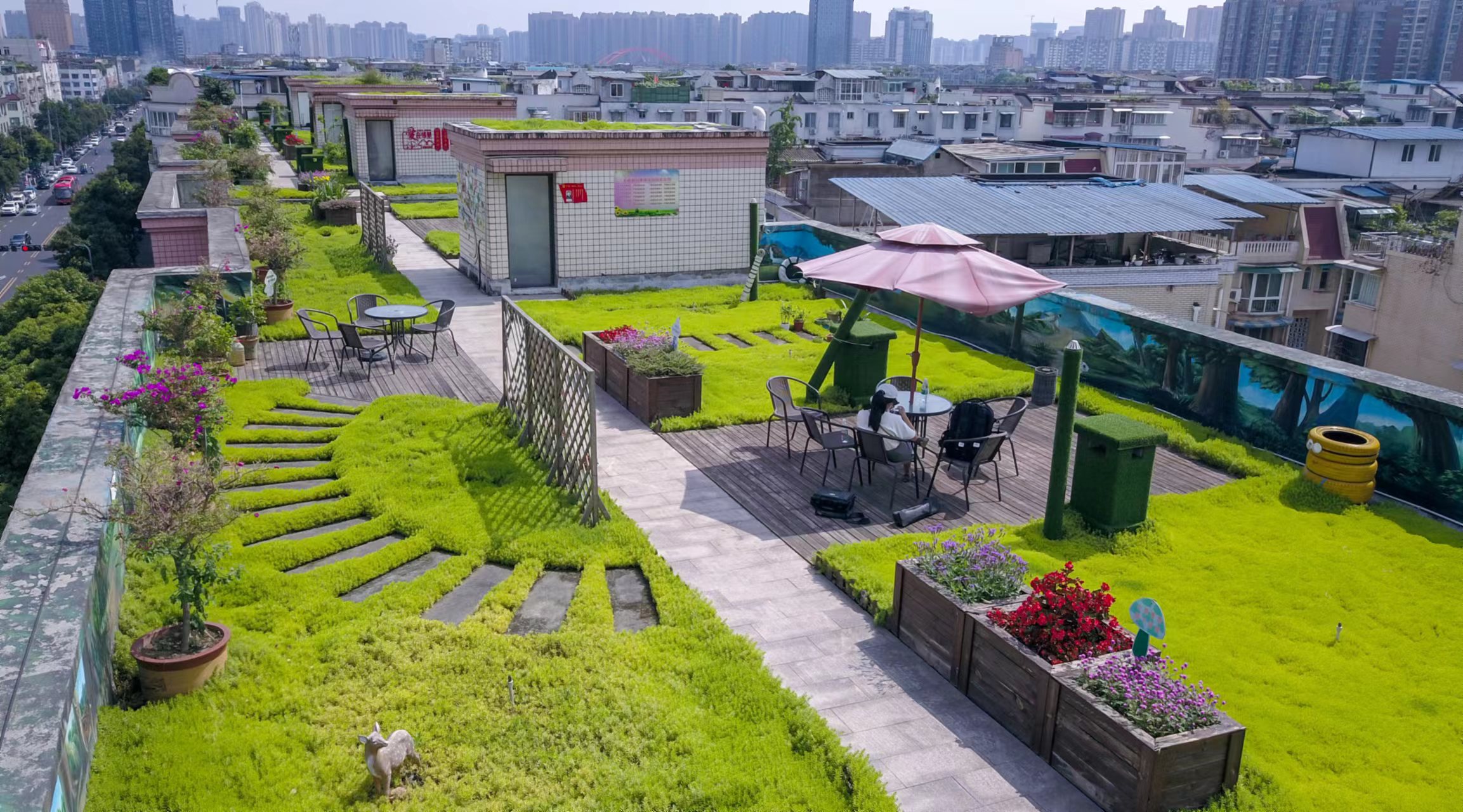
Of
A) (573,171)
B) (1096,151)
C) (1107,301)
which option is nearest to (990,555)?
(1107,301)

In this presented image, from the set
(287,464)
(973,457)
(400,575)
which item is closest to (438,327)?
(287,464)

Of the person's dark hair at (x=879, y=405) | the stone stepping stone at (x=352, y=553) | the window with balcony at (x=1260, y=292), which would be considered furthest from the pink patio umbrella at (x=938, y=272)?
the window with balcony at (x=1260, y=292)

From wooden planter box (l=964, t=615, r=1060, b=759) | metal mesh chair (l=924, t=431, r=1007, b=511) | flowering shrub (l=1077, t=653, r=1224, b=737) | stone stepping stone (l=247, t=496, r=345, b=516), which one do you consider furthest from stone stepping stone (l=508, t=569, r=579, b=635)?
flowering shrub (l=1077, t=653, r=1224, b=737)

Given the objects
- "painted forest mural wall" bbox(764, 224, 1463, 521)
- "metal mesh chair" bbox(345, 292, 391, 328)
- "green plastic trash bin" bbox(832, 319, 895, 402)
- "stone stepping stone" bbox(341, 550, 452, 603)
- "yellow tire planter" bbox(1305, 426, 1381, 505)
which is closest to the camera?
"stone stepping stone" bbox(341, 550, 452, 603)

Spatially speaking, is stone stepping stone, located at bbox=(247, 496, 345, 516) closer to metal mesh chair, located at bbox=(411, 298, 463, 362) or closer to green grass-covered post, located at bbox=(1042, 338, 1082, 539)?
metal mesh chair, located at bbox=(411, 298, 463, 362)

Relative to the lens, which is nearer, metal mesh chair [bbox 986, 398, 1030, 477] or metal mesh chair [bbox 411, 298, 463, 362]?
metal mesh chair [bbox 986, 398, 1030, 477]

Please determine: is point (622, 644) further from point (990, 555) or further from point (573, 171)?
point (573, 171)

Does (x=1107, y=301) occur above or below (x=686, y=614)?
above
